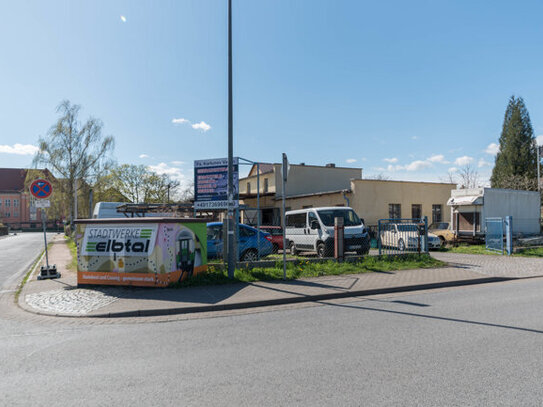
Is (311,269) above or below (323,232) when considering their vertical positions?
below

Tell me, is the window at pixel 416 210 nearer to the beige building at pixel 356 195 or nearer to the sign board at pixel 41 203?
the beige building at pixel 356 195

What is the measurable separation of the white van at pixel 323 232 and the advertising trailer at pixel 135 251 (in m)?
6.52

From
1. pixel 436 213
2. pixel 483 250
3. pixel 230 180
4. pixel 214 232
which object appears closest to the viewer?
pixel 230 180

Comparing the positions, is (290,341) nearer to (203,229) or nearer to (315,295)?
(315,295)

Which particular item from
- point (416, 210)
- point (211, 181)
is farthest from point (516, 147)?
point (211, 181)

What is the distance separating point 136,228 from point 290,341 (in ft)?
17.6

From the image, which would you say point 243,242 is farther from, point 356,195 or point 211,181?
point 356,195

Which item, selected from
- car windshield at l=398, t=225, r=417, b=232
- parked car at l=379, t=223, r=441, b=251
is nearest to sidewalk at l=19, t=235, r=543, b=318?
parked car at l=379, t=223, r=441, b=251

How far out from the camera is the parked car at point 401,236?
13.6 metres

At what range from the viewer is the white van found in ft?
46.5

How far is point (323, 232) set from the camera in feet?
48.5

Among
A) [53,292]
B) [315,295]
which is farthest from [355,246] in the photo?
[53,292]

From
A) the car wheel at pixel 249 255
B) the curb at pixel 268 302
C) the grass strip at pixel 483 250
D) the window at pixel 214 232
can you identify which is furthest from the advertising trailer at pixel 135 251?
the grass strip at pixel 483 250

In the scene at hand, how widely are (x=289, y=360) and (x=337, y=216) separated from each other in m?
10.9
